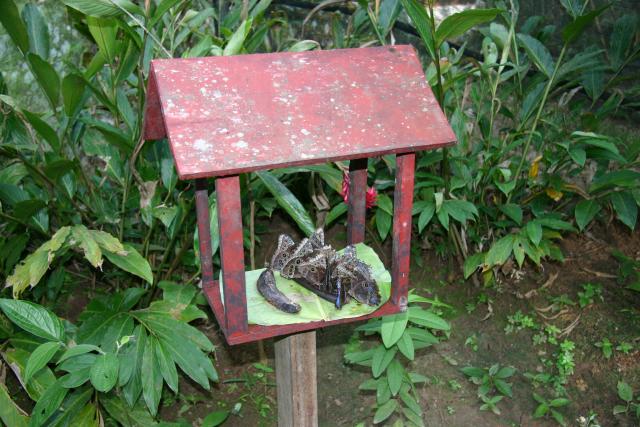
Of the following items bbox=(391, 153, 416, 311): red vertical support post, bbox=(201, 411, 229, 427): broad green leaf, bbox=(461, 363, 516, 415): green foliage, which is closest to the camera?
bbox=(391, 153, 416, 311): red vertical support post

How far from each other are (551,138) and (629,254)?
0.70m

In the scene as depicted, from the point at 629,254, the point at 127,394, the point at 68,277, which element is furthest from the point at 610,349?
the point at 68,277

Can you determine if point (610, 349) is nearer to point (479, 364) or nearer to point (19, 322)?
point (479, 364)

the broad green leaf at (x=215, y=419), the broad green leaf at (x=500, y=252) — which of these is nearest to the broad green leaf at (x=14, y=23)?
the broad green leaf at (x=215, y=419)

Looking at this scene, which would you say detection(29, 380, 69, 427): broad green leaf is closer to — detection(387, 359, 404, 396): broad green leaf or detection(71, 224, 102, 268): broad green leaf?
detection(71, 224, 102, 268): broad green leaf

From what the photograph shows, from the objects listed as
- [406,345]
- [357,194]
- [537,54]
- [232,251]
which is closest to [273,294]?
[232,251]

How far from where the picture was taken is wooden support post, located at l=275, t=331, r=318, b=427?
72.0 inches

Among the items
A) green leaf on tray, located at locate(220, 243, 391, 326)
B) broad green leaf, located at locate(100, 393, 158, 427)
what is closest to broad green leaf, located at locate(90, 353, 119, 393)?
green leaf on tray, located at locate(220, 243, 391, 326)

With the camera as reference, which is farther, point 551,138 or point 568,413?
point 551,138

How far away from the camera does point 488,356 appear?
290 centimetres

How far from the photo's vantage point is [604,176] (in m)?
2.79

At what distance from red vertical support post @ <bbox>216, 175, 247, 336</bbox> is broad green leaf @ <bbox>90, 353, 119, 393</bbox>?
16.9 inches

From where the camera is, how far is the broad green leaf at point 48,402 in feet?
6.25

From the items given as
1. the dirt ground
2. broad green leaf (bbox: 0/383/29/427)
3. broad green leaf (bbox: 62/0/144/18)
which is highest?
broad green leaf (bbox: 62/0/144/18)
